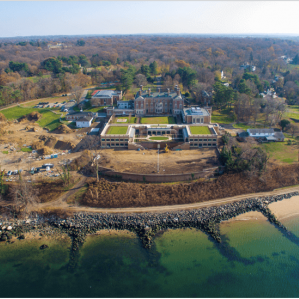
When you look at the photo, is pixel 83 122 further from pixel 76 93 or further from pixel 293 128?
pixel 293 128

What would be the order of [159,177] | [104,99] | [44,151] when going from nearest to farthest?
1. [159,177]
2. [44,151]
3. [104,99]

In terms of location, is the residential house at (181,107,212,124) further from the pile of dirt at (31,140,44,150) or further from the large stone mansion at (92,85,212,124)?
the pile of dirt at (31,140,44,150)

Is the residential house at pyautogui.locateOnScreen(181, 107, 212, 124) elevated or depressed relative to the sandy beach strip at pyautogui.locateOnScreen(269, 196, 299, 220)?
elevated

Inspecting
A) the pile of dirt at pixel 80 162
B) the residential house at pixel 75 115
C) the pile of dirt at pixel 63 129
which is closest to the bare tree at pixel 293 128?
the pile of dirt at pixel 80 162

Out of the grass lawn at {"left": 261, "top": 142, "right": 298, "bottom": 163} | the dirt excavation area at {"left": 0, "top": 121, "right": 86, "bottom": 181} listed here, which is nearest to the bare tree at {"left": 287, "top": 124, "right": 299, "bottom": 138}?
the grass lawn at {"left": 261, "top": 142, "right": 298, "bottom": 163}

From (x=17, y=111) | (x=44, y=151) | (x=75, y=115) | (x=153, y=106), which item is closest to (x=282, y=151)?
(x=153, y=106)

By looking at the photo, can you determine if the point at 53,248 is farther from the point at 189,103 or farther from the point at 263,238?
the point at 189,103
